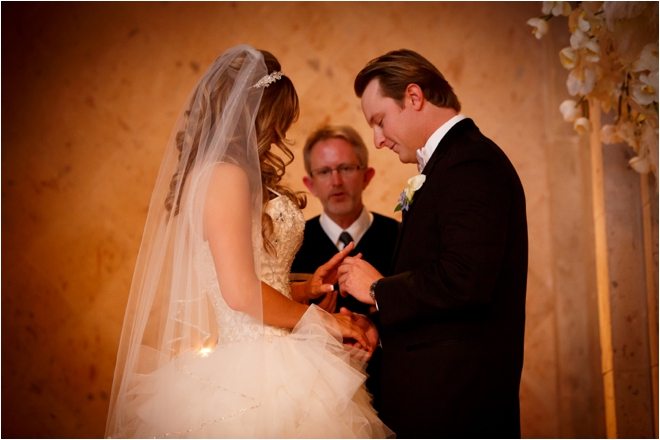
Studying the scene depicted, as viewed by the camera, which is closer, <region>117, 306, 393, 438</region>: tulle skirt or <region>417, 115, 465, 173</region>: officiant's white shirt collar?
<region>117, 306, 393, 438</region>: tulle skirt

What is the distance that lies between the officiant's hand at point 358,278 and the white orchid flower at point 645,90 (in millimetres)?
1022

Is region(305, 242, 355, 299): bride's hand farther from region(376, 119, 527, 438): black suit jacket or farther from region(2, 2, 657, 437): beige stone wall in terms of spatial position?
region(2, 2, 657, 437): beige stone wall

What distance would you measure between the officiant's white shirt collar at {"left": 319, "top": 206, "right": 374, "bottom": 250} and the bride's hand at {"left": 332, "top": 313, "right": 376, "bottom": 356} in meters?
1.20

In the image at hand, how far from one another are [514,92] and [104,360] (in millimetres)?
3181

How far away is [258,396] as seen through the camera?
2027mm

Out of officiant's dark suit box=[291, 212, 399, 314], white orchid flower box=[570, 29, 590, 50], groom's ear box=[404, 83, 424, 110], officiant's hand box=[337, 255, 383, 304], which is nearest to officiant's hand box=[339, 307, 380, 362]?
officiant's hand box=[337, 255, 383, 304]

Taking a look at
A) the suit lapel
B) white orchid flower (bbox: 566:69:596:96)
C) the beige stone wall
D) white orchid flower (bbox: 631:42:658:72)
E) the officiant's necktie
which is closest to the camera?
white orchid flower (bbox: 631:42:658:72)

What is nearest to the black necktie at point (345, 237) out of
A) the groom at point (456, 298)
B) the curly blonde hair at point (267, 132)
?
the curly blonde hair at point (267, 132)

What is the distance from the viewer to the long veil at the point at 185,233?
7.16 feet

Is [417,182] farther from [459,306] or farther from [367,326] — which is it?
[367,326]

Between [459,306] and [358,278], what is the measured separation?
0.42 meters

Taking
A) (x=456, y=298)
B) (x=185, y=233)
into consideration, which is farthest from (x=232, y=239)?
(x=456, y=298)

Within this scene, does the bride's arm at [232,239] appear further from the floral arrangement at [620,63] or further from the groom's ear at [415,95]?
the floral arrangement at [620,63]

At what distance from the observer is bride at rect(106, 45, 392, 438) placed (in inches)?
80.2
